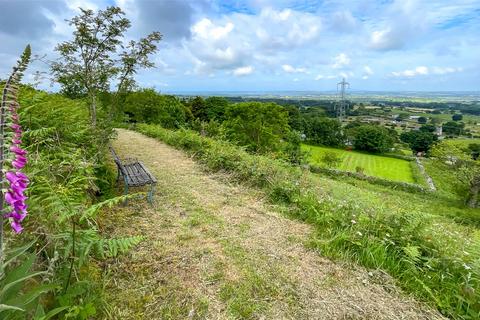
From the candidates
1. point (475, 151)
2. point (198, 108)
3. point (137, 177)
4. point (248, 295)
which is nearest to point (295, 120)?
point (198, 108)

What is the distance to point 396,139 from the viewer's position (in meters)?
66.3

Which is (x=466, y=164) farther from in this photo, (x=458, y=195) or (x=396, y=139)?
(x=396, y=139)

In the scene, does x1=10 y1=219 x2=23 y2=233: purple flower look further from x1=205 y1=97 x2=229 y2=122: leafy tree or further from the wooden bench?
x1=205 y1=97 x2=229 y2=122: leafy tree

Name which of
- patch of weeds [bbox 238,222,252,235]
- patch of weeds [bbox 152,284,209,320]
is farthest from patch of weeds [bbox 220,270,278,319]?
patch of weeds [bbox 238,222,252,235]

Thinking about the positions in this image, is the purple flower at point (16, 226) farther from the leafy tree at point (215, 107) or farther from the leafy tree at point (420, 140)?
the leafy tree at point (420, 140)

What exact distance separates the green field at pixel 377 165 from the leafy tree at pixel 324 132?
5.03 m

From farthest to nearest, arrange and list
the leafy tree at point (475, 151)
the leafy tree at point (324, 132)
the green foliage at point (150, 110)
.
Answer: the leafy tree at point (324, 132), the leafy tree at point (475, 151), the green foliage at point (150, 110)

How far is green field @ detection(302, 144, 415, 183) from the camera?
1558 inches

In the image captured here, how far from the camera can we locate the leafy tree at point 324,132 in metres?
62.8

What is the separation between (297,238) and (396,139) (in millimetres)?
71571

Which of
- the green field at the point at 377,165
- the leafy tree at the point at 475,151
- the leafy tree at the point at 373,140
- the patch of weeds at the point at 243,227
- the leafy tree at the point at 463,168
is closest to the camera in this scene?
the patch of weeds at the point at 243,227

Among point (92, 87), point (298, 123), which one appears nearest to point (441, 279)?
point (92, 87)

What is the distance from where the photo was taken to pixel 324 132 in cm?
6325

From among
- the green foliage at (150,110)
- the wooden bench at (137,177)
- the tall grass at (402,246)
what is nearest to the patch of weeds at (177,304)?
the tall grass at (402,246)
